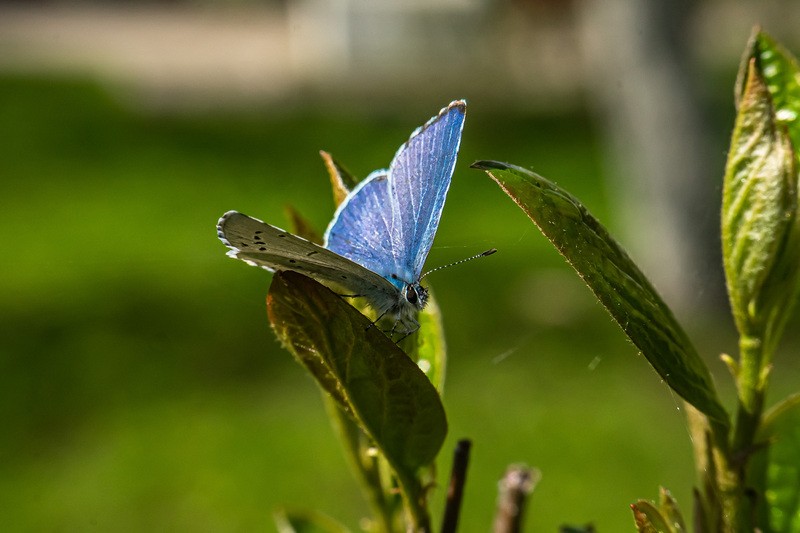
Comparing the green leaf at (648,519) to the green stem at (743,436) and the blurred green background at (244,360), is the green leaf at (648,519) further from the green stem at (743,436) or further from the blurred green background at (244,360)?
the blurred green background at (244,360)

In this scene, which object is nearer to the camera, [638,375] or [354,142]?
[638,375]

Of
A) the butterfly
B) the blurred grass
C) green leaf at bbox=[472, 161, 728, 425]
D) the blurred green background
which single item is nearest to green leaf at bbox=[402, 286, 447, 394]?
the butterfly

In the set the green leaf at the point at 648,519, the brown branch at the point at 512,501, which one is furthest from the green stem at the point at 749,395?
the brown branch at the point at 512,501

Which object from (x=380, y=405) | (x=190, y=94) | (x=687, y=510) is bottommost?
(x=687, y=510)

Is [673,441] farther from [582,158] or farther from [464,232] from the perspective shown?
[582,158]

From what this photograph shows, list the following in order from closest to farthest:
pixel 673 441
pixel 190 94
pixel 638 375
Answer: pixel 673 441 < pixel 638 375 < pixel 190 94

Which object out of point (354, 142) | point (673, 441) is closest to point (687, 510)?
point (673, 441)

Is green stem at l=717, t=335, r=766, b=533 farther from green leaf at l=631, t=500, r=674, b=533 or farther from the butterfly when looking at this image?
the butterfly
